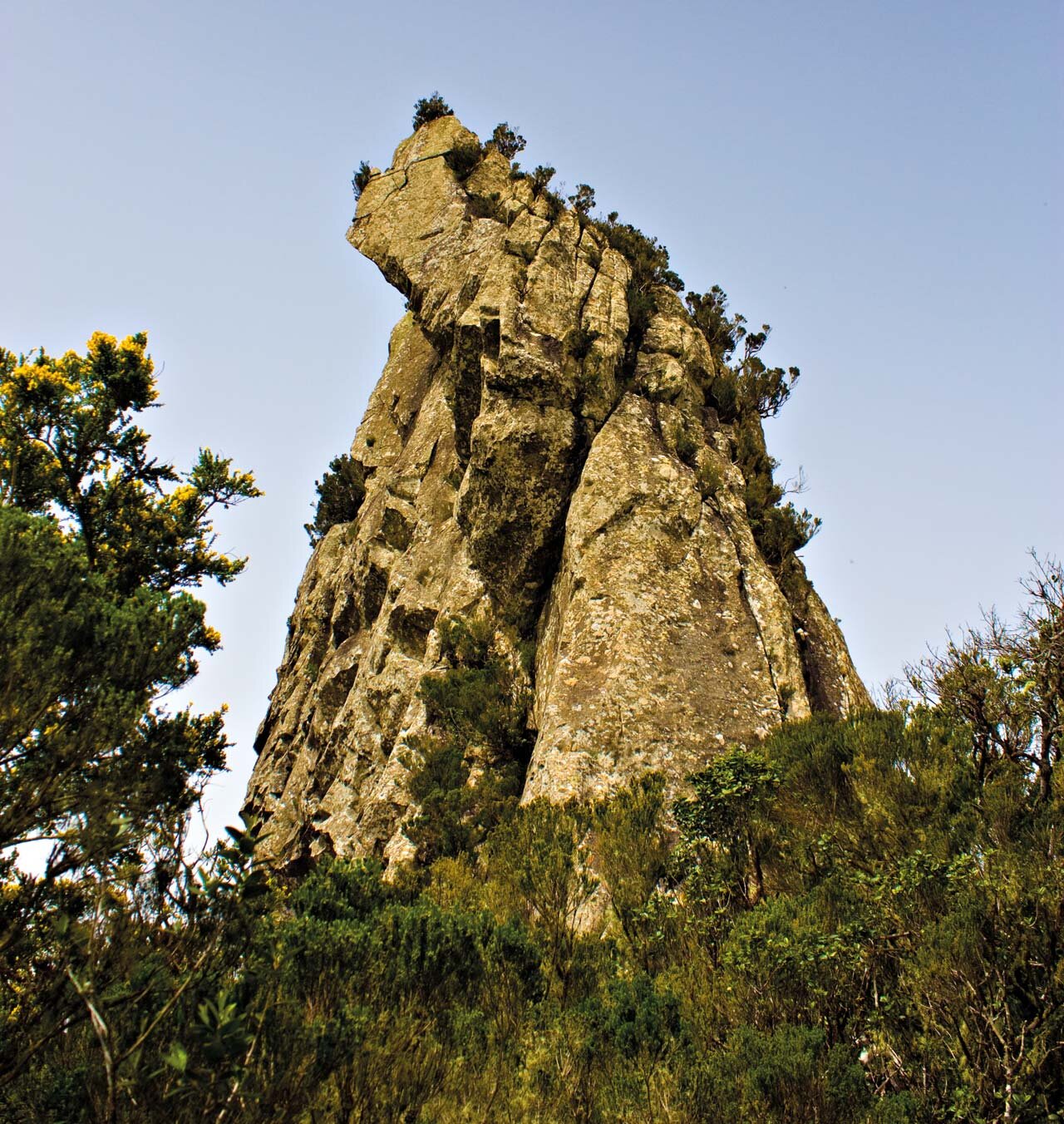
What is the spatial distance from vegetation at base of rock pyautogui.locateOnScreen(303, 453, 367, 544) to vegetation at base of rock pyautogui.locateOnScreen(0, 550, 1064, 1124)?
2106 centimetres

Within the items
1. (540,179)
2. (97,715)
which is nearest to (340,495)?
(540,179)

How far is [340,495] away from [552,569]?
1503cm

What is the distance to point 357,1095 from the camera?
6.06m

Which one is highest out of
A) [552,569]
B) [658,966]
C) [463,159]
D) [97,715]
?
[463,159]

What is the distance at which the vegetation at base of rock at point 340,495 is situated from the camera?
3225 cm

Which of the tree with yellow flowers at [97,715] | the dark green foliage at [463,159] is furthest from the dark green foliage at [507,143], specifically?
the tree with yellow flowers at [97,715]

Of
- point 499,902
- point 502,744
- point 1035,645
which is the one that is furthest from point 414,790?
point 1035,645

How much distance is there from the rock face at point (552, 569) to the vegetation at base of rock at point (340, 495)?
1.99m

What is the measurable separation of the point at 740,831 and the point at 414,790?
25.8ft

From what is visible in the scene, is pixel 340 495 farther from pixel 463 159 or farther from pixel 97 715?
pixel 97 715

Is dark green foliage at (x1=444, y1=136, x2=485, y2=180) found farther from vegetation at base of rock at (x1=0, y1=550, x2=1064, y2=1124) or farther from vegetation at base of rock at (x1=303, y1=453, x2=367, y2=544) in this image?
vegetation at base of rock at (x1=0, y1=550, x2=1064, y2=1124)

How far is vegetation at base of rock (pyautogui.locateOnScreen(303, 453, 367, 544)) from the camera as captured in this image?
32250 mm

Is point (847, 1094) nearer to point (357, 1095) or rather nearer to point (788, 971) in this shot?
point (788, 971)

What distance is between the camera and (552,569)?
21031 mm
